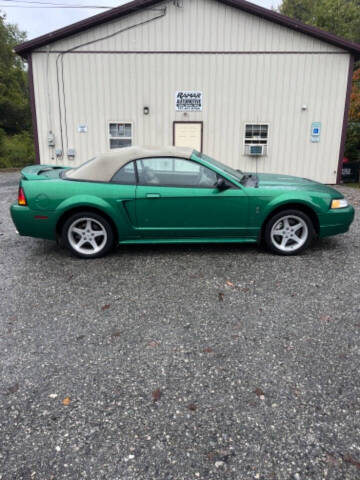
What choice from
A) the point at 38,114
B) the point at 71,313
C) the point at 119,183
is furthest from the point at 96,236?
the point at 38,114

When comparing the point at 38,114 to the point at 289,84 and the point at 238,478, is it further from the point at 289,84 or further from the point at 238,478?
the point at 238,478

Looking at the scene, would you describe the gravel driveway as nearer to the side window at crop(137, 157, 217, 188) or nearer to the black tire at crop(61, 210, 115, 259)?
the black tire at crop(61, 210, 115, 259)

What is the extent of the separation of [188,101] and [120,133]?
7.81ft

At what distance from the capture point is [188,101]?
11453 mm

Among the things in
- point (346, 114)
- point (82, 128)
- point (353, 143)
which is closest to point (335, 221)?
point (346, 114)

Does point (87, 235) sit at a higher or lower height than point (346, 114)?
lower

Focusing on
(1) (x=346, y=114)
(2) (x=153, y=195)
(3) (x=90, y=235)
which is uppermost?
(1) (x=346, y=114)

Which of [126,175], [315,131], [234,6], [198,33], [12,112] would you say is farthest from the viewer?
[12,112]

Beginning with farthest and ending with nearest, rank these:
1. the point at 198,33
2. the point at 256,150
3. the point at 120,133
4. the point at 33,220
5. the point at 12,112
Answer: the point at 12,112 → the point at 120,133 → the point at 256,150 → the point at 198,33 → the point at 33,220

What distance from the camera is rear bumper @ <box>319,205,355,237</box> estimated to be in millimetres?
4867

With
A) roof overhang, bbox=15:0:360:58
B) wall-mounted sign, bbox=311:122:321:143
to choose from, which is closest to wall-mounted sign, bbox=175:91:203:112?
roof overhang, bbox=15:0:360:58

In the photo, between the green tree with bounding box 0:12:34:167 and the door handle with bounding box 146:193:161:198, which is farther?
the green tree with bounding box 0:12:34:167

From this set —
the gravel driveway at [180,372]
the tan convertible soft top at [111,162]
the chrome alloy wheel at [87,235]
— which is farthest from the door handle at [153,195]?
the gravel driveway at [180,372]

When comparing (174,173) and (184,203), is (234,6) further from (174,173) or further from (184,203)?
(184,203)
